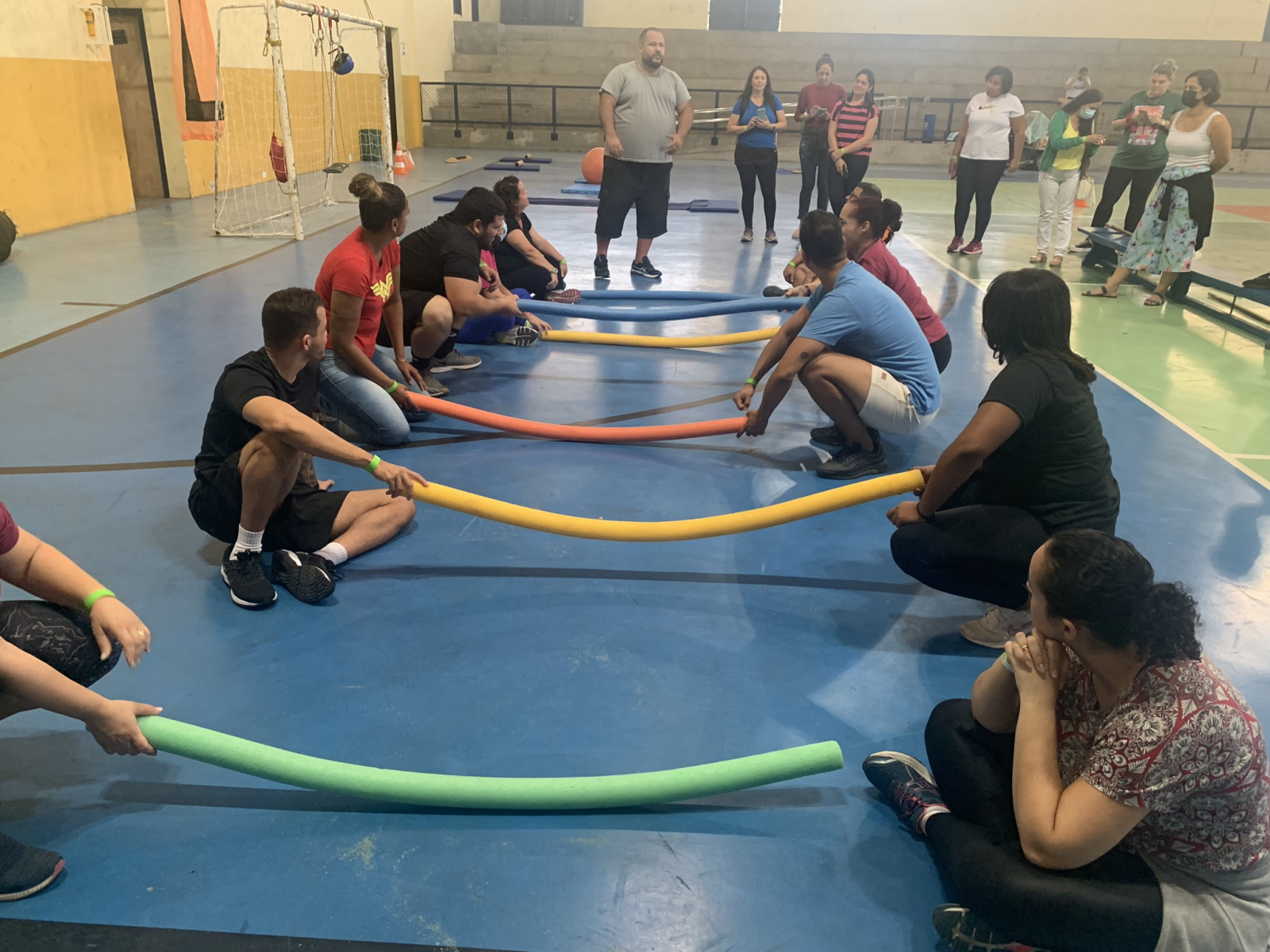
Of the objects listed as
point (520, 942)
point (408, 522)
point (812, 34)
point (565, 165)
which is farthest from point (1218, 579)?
point (812, 34)

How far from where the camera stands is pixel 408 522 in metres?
3.55

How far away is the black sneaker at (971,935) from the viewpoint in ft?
5.95

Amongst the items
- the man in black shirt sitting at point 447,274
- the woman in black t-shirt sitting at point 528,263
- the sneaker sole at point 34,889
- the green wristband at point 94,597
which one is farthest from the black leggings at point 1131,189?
the sneaker sole at point 34,889

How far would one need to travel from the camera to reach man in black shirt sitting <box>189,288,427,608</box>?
2834 mm

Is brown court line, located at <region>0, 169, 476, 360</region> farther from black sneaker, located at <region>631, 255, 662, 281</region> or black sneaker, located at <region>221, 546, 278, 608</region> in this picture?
black sneaker, located at <region>631, 255, 662, 281</region>

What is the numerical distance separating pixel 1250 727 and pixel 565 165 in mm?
17073

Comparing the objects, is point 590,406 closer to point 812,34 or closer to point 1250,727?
point 1250,727

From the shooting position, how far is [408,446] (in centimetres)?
430

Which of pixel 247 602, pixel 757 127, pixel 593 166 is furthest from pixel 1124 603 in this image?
pixel 593 166

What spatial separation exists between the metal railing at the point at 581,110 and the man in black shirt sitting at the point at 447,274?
53.4 ft

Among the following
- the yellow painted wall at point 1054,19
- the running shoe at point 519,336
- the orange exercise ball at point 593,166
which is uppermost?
the yellow painted wall at point 1054,19

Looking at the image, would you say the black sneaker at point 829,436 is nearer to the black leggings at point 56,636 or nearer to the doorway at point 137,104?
the black leggings at point 56,636

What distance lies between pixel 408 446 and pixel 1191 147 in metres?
6.43

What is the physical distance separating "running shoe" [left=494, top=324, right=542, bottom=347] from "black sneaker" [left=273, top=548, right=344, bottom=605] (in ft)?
10.0
